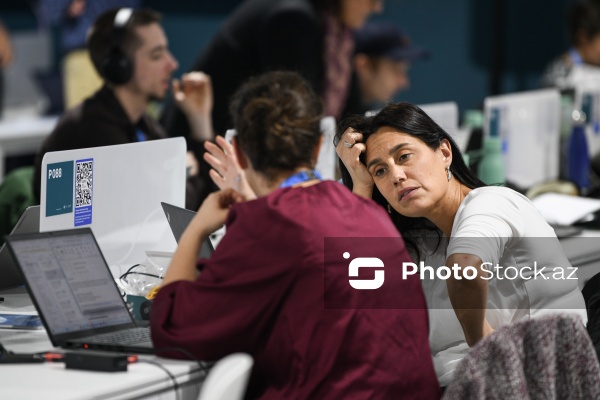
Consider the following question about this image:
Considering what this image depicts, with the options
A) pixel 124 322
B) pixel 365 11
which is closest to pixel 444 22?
pixel 365 11

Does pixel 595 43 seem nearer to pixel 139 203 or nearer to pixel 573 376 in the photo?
pixel 139 203

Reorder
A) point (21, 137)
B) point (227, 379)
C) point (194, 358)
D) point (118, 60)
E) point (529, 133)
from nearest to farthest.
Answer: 1. point (227, 379)
2. point (194, 358)
3. point (118, 60)
4. point (529, 133)
5. point (21, 137)

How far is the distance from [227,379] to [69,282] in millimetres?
418

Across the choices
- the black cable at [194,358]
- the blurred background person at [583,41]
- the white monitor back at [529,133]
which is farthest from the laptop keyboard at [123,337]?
the blurred background person at [583,41]

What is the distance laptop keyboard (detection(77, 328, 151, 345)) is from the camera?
183 cm

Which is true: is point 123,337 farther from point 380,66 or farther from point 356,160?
point 380,66

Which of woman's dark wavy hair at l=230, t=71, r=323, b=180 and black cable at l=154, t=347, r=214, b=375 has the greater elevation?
woman's dark wavy hair at l=230, t=71, r=323, b=180

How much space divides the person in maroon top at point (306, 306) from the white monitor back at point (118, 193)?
535 millimetres

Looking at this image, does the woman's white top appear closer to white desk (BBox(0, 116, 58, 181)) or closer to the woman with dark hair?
the woman with dark hair

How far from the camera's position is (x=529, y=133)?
3836mm

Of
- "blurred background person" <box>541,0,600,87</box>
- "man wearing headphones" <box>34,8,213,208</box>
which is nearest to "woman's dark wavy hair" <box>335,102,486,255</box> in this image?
"man wearing headphones" <box>34,8,213,208</box>

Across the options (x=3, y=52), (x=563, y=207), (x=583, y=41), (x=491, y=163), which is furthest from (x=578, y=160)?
(x=3, y=52)

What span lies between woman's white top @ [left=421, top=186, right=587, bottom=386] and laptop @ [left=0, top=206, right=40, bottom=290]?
85 centimetres

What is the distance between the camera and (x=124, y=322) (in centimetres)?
192
